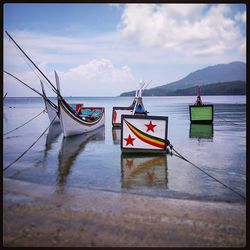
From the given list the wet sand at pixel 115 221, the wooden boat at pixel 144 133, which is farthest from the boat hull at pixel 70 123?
the wet sand at pixel 115 221

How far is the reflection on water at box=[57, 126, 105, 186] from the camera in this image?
8445 mm

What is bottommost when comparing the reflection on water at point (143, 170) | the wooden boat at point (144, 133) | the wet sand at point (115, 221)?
the wet sand at point (115, 221)

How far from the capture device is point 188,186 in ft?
24.1

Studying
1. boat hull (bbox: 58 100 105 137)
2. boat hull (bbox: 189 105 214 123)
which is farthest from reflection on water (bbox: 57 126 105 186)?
boat hull (bbox: 189 105 214 123)

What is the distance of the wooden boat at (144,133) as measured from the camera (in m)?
Result: 10.6

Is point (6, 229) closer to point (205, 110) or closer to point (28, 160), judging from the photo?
point (28, 160)

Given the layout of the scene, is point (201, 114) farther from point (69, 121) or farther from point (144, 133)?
point (144, 133)

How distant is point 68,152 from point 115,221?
24.4 feet

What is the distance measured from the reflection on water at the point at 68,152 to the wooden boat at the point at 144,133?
2.14 metres

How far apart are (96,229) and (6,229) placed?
4.74 ft

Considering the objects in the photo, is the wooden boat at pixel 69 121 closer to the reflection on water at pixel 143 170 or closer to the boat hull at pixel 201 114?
the reflection on water at pixel 143 170

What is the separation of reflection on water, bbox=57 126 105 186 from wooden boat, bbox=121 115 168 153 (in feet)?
7.03

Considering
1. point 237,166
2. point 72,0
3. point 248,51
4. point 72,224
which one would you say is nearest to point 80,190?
point 72,224

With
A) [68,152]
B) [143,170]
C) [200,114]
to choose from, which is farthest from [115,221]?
[200,114]
